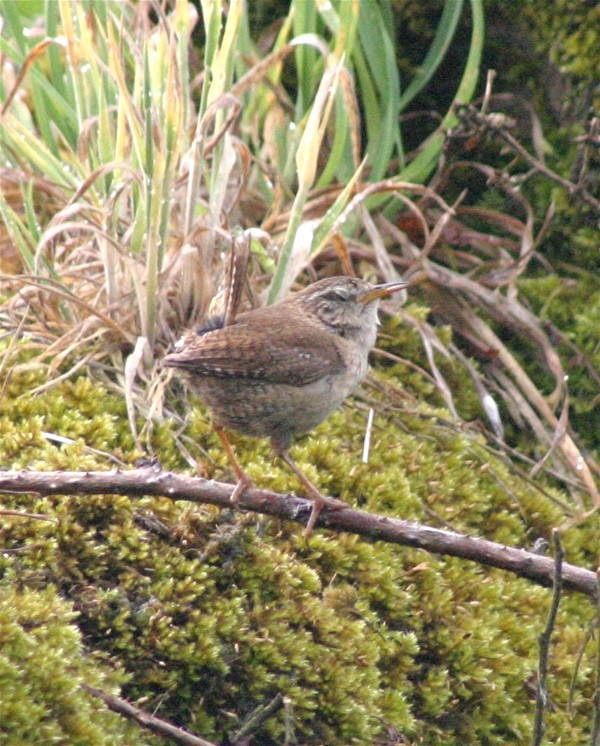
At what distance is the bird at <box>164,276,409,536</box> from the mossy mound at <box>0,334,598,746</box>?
0.25 metres

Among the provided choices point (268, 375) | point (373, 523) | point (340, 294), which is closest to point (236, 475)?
point (268, 375)

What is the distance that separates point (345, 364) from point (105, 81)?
1.78 m

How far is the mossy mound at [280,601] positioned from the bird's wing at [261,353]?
0.43m

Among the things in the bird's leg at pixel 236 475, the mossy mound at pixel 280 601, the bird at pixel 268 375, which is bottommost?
the mossy mound at pixel 280 601

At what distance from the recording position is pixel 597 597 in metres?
2.38

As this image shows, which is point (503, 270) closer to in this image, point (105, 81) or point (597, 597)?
point (105, 81)

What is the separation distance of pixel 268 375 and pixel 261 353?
89 mm

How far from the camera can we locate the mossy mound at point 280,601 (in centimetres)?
280

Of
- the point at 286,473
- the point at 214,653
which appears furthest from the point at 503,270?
the point at 214,653

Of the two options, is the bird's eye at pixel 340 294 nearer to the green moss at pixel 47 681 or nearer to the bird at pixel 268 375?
the bird at pixel 268 375

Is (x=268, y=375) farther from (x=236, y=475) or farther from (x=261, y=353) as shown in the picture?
(x=236, y=475)

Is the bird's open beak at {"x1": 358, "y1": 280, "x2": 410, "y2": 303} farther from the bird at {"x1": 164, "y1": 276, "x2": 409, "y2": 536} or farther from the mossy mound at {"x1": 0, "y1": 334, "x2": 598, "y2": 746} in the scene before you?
the mossy mound at {"x1": 0, "y1": 334, "x2": 598, "y2": 746}

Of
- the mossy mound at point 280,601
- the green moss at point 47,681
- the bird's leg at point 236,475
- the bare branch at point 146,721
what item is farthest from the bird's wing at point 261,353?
the bare branch at point 146,721

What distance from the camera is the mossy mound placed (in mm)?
2801
